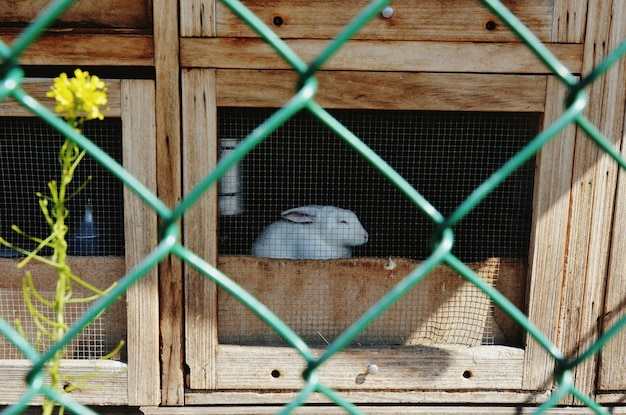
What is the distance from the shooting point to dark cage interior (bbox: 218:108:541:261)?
7.17 feet

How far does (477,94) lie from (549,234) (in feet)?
1.73

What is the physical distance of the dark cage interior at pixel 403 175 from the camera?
7.17ft

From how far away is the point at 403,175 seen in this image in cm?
261

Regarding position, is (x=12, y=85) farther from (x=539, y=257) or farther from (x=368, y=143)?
(x=368, y=143)

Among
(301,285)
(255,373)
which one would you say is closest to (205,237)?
(301,285)

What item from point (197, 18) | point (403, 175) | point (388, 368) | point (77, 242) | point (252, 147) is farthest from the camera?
point (403, 175)

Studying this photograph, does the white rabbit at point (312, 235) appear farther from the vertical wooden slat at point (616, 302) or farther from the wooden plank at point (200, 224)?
the vertical wooden slat at point (616, 302)

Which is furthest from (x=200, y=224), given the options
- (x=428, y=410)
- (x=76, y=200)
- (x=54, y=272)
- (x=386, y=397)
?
(x=428, y=410)

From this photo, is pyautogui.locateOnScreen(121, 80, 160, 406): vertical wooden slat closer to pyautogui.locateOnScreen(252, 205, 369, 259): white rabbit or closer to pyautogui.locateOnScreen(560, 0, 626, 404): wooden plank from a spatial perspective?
pyautogui.locateOnScreen(252, 205, 369, 259): white rabbit

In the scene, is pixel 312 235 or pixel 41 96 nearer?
pixel 41 96

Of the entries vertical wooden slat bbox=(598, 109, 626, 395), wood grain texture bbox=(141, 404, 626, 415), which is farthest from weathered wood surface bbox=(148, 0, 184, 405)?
vertical wooden slat bbox=(598, 109, 626, 395)

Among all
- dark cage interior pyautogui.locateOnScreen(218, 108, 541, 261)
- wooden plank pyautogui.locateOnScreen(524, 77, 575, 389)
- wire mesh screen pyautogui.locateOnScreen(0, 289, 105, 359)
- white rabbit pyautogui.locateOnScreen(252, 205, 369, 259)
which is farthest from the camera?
white rabbit pyautogui.locateOnScreen(252, 205, 369, 259)

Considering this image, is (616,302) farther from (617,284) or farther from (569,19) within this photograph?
(569,19)

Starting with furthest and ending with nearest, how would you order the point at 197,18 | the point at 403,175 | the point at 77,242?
the point at 403,175, the point at 77,242, the point at 197,18
